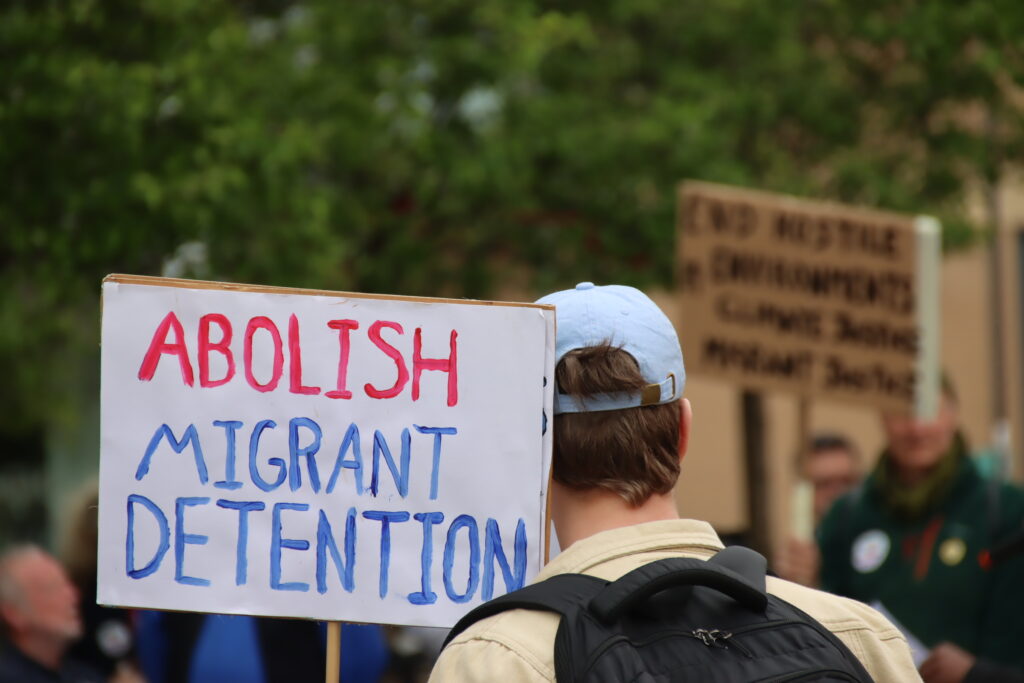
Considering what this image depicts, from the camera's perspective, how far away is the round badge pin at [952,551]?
4766mm

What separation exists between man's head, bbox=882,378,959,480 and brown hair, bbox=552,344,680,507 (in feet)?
10.1

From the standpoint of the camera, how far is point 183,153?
644 centimetres

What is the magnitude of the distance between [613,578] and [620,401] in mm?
277

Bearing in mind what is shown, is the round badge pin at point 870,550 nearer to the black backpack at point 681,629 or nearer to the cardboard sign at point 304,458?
the cardboard sign at point 304,458

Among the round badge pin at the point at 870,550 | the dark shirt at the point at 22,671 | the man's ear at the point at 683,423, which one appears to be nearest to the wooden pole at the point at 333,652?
the man's ear at the point at 683,423

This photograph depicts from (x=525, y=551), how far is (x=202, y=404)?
62 cm

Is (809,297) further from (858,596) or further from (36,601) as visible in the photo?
(36,601)

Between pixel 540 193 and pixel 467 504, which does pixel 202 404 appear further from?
pixel 540 193

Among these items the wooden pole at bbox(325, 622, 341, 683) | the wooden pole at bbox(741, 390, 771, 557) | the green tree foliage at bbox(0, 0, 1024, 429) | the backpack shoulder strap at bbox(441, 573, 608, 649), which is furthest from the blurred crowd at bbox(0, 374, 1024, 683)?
the wooden pole at bbox(741, 390, 771, 557)

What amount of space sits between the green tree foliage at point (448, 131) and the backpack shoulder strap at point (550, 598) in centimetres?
440

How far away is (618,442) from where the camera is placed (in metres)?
2.13

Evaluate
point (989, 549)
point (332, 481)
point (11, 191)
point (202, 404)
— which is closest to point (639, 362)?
point (332, 481)

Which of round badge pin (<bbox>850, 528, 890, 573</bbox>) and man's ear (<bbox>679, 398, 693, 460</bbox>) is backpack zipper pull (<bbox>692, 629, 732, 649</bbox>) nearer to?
man's ear (<bbox>679, 398, 693, 460</bbox>)

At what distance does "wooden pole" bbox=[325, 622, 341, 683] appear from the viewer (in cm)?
256
